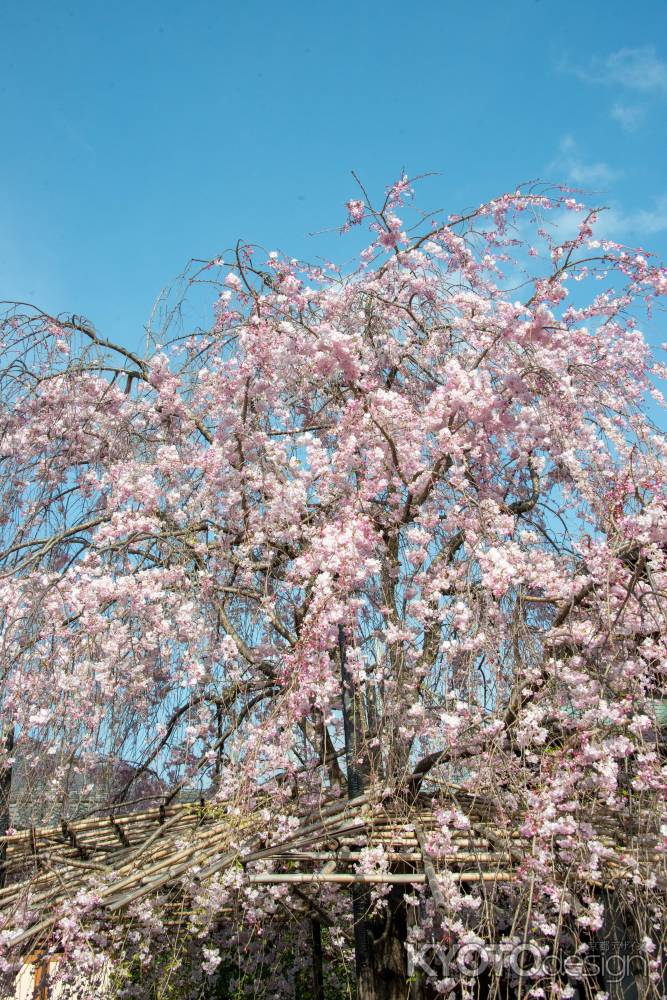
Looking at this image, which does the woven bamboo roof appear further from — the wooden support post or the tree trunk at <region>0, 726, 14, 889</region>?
the wooden support post

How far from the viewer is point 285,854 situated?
338 centimetres

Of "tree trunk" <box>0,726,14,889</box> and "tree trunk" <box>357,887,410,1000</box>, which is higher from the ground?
"tree trunk" <box>0,726,14,889</box>

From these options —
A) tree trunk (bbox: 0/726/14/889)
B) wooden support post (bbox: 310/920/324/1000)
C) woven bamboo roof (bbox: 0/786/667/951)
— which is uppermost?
tree trunk (bbox: 0/726/14/889)

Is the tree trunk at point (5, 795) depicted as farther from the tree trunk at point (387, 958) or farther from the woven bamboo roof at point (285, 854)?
the tree trunk at point (387, 958)

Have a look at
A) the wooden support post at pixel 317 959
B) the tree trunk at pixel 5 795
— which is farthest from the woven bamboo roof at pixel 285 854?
the wooden support post at pixel 317 959

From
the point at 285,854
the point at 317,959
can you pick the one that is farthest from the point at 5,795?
the point at 317,959

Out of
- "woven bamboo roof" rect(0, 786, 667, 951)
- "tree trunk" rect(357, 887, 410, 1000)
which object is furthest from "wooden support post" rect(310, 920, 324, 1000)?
"woven bamboo roof" rect(0, 786, 667, 951)

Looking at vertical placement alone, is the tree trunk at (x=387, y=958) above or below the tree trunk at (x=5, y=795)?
below

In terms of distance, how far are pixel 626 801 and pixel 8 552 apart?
346cm

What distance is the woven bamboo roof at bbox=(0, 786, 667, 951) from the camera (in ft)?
10.8

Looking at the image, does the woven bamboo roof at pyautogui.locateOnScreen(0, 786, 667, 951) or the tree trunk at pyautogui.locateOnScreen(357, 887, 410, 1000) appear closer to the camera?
the woven bamboo roof at pyautogui.locateOnScreen(0, 786, 667, 951)

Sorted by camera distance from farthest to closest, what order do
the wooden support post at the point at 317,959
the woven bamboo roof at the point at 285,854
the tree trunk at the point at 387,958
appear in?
the wooden support post at the point at 317,959 < the tree trunk at the point at 387,958 < the woven bamboo roof at the point at 285,854

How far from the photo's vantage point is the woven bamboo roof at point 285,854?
3.29 m

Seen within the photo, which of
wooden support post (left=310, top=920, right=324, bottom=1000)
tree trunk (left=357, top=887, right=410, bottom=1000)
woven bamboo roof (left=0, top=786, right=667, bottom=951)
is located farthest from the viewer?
wooden support post (left=310, top=920, right=324, bottom=1000)
